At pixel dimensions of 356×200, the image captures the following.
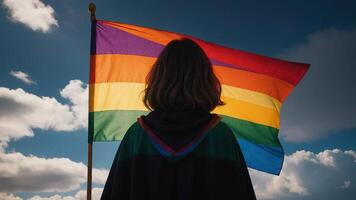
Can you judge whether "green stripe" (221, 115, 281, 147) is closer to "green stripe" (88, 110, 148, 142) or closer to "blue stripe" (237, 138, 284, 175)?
"blue stripe" (237, 138, 284, 175)

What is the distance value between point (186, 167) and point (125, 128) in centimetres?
536

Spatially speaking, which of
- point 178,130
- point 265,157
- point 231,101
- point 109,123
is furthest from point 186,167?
point 231,101

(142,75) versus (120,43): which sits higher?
(120,43)

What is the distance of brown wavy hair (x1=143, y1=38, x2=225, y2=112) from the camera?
3877 mm

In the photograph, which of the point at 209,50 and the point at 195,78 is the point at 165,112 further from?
the point at 209,50

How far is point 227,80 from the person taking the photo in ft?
33.0

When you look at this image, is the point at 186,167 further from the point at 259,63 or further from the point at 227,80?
the point at 227,80

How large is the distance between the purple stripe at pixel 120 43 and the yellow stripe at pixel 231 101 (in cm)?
74

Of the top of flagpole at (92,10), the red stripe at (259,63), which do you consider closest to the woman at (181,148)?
the top of flagpole at (92,10)

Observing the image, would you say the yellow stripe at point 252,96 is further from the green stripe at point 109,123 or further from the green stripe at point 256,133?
the green stripe at point 109,123

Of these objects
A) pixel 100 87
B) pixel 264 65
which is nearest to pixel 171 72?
pixel 100 87

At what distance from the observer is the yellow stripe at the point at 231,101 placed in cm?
904

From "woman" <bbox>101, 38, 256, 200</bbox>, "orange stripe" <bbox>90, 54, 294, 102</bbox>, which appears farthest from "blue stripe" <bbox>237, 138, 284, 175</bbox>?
"woman" <bbox>101, 38, 256, 200</bbox>

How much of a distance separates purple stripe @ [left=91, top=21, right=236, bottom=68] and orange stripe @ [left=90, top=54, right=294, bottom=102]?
0.11 m
